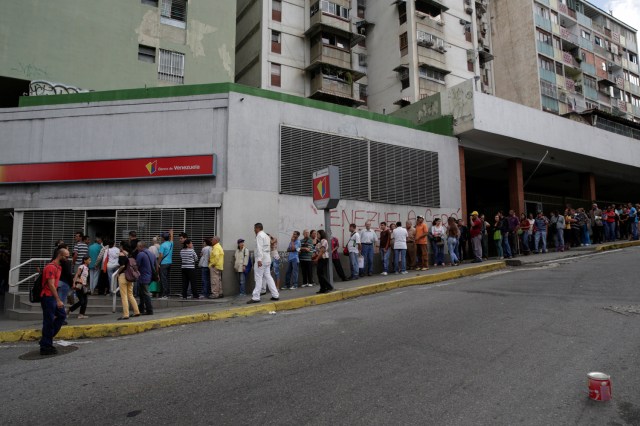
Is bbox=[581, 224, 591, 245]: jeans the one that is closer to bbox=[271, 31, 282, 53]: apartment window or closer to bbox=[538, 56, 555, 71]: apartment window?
bbox=[271, 31, 282, 53]: apartment window

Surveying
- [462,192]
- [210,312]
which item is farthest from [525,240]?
[210,312]

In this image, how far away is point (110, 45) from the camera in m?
21.6

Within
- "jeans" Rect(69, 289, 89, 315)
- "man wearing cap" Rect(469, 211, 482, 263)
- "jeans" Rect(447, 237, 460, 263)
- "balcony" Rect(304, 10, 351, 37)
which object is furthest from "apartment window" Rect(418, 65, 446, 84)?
"jeans" Rect(69, 289, 89, 315)

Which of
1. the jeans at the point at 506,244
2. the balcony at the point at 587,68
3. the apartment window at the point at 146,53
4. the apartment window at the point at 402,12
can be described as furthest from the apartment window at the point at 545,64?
the apartment window at the point at 146,53

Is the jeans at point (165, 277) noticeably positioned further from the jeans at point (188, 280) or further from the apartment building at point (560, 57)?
the apartment building at point (560, 57)

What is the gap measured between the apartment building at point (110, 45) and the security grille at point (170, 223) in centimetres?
880

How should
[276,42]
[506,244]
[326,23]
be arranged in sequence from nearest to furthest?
[506,244], [276,42], [326,23]

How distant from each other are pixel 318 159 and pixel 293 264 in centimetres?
397

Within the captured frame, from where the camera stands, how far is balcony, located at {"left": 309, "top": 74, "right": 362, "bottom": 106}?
32594 mm

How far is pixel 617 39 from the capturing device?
172 feet

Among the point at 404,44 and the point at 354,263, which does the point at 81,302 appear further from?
the point at 404,44

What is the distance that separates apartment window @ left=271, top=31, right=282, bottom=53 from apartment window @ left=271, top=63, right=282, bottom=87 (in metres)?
1.11

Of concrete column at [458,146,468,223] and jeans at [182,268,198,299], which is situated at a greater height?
concrete column at [458,146,468,223]

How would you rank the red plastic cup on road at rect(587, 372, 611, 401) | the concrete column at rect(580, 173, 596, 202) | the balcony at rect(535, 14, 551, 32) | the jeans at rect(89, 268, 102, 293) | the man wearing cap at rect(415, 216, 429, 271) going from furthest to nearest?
the balcony at rect(535, 14, 551, 32) < the concrete column at rect(580, 173, 596, 202) < the man wearing cap at rect(415, 216, 429, 271) < the jeans at rect(89, 268, 102, 293) < the red plastic cup on road at rect(587, 372, 611, 401)
